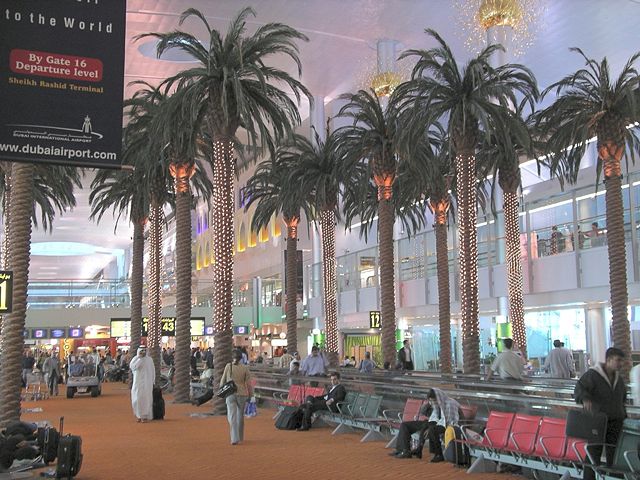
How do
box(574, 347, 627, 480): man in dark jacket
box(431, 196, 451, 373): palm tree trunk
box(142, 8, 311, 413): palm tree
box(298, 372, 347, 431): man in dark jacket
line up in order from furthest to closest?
box(431, 196, 451, 373): palm tree trunk
box(142, 8, 311, 413): palm tree
box(298, 372, 347, 431): man in dark jacket
box(574, 347, 627, 480): man in dark jacket

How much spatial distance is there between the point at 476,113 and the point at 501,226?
1338cm

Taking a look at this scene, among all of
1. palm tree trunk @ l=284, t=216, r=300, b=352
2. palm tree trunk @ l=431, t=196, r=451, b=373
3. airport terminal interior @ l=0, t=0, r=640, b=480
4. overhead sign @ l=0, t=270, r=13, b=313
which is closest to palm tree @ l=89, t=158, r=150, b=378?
airport terminal interior @ l=0, t=0, r=640, b=480

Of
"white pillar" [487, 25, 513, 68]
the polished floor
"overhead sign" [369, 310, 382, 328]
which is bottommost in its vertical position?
the polished floor

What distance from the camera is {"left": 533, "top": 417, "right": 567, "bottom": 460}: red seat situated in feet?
33.2

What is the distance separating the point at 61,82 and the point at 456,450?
7783 mm

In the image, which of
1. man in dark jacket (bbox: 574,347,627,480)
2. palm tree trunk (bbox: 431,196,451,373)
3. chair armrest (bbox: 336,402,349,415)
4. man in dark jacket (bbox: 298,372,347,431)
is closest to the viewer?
man in dark jacket (bbox: 574,347,627,480)

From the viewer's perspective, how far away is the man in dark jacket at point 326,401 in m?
17.1

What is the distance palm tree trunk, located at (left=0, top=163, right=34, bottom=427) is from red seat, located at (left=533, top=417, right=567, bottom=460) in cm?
942

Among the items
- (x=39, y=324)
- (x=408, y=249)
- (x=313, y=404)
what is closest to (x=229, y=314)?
(x=313, y=404)

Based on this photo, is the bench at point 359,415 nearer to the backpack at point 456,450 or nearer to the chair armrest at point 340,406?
the chair armrest at point 340,406

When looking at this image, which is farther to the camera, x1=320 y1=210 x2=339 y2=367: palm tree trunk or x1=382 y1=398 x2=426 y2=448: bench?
x1=320 y1=210 x2=339 y2=367: palm tree trunk

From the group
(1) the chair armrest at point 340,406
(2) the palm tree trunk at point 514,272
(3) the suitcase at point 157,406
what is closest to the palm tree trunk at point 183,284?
(3) the suitcase at point 157,406

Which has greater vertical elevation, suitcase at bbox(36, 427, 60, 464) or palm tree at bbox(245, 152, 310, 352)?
palm tree at bbox(245, 152, 310, 352)

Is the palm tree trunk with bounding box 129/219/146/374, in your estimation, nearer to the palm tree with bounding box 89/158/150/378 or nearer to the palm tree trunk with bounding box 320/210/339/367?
the palm tree with bounding box 89/158/150/378
